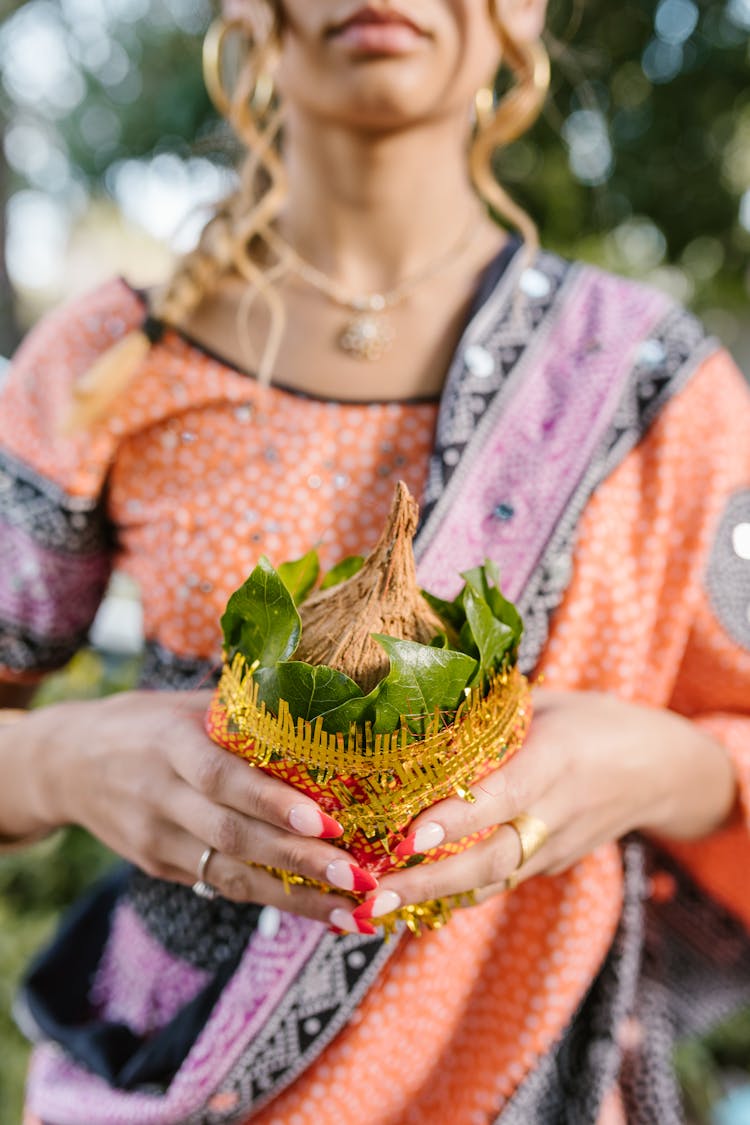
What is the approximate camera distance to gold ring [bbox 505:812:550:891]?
492 millimetres

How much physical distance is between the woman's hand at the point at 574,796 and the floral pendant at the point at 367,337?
1.13 ft

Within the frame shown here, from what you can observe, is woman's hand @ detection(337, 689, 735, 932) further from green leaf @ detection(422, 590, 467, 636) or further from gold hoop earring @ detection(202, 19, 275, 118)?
gold hoop earring @ detection(202, 19, 275, 118)

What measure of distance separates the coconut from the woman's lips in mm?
429

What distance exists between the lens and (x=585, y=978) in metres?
0.67

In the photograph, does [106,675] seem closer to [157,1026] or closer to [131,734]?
[157,1026]

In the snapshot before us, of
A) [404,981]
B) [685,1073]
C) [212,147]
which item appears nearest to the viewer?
[404,981]

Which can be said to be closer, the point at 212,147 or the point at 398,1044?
the point at 398,1044

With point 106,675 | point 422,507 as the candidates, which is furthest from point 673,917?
point 106,675

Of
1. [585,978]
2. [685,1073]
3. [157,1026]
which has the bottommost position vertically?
[685,1073]

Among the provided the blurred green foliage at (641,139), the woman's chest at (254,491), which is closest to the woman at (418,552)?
the woman's chest at (254,491)

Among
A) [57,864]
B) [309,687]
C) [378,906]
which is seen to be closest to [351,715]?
[309,687]

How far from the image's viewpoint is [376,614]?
1.32 ft

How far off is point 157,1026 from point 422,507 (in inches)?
20.0

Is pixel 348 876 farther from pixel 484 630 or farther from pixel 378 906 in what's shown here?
pixel 484 630
